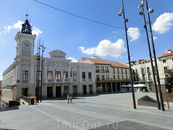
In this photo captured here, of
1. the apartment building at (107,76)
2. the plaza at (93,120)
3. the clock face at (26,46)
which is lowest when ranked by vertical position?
the plaza at (93,120)

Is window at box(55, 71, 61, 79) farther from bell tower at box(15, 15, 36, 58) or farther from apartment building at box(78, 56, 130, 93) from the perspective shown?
apartment building at box(78, 56, 130, 93)

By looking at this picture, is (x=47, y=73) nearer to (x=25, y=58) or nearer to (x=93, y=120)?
(x=25, y=58)

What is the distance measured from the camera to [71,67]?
38.5m

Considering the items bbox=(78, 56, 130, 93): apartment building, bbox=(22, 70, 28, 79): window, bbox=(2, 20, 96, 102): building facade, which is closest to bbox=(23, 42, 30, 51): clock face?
bbox=(2, 20, 96, 102): building facade

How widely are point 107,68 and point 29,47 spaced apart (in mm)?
27351

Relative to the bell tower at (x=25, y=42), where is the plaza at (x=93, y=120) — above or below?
below

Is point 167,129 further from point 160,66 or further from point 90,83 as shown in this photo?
point 160,66

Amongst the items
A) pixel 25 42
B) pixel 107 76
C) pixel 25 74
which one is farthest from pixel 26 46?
pixel 107 76

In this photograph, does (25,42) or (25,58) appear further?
(25,42)

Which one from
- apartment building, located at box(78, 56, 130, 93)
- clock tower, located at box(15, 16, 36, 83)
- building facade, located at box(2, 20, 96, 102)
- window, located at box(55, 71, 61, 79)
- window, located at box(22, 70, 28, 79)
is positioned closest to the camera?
clock tower, located at box(15, 16, 36, 83)

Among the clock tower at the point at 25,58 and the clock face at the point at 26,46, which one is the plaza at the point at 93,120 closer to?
the clock tower at the point at 25,58

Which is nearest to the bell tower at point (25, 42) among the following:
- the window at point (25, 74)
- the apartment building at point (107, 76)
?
the window at point (25, 74)

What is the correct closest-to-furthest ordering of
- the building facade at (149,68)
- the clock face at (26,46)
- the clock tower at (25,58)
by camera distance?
the clock tower at (25,58), the clock face at (26,46), the building facade at (149,68)

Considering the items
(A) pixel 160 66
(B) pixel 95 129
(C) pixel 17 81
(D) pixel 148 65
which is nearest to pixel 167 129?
(B) pixel 95 129
